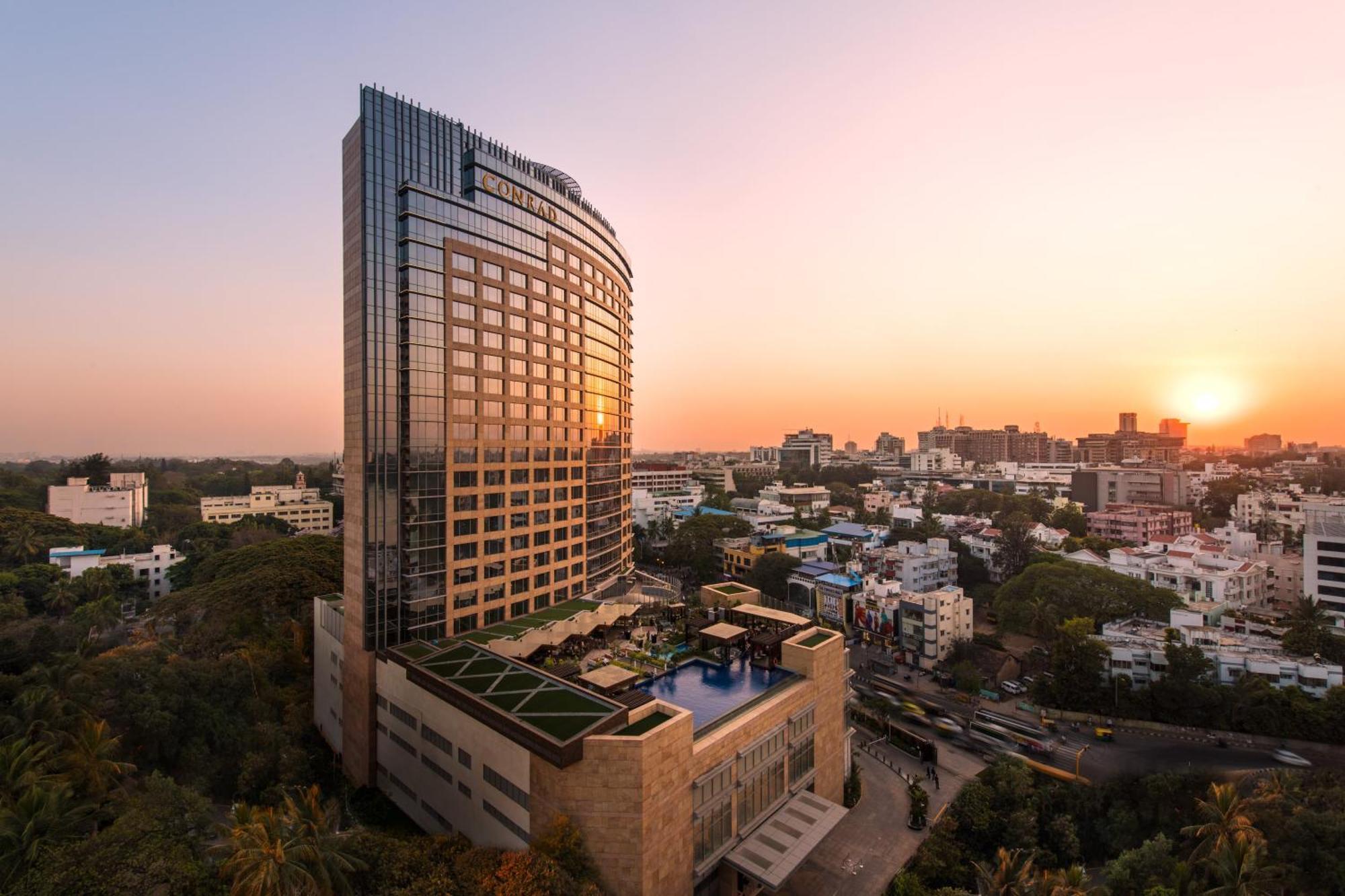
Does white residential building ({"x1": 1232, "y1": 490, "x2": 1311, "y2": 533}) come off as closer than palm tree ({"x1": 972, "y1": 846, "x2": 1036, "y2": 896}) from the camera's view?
No

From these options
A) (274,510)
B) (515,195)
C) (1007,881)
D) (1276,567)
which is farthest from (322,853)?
(274,510)

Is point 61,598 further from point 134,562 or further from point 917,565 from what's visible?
point 917,565

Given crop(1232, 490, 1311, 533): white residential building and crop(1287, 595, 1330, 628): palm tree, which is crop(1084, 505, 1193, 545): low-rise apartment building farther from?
crop(1287, 595, 1330, 628): palm tree

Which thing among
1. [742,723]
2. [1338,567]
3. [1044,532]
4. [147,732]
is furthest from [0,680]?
[1044,532]

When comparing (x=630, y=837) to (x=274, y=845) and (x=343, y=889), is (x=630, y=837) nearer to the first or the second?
(x=343, y=889)

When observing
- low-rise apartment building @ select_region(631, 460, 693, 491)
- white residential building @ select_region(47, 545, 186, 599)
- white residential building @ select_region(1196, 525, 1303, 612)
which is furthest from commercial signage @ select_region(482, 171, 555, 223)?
low-rise apartment building @ select_region(631, 460, 693, 491)

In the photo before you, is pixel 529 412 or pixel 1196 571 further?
pixel 1196 571
